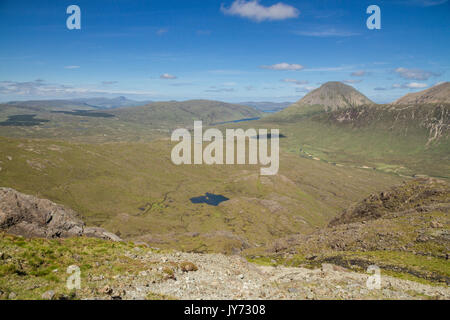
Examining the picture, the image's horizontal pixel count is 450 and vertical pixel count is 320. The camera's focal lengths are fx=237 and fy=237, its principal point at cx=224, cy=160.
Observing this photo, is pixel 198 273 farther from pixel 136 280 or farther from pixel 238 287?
pixel 136 280

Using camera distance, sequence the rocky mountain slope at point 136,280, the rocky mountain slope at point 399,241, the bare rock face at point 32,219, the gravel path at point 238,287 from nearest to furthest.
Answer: the rocky mountain slope at point 136,280
the gravel path at point 238,287
the bare rock face at point 32,219
the rocky mountain slope at point 399,241

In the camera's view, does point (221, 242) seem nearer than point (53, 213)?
No

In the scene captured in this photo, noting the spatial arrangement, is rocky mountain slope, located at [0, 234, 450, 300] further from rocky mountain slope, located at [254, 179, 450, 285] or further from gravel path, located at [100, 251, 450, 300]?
rocky mountain slope, located at [254, 179, 450, 285]

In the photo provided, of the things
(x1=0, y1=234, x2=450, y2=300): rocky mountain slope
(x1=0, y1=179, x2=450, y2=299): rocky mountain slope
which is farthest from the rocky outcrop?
(x1=0, y1=234, x2=450, y2=300): rocky mountain slope

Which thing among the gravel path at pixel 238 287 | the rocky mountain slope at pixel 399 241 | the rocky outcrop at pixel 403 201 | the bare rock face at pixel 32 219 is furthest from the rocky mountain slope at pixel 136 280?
the rocky outcrop at pixel 403 201

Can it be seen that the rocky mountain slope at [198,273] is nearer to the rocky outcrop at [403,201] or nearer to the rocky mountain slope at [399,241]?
the rocky mountain slope at [399,241]
